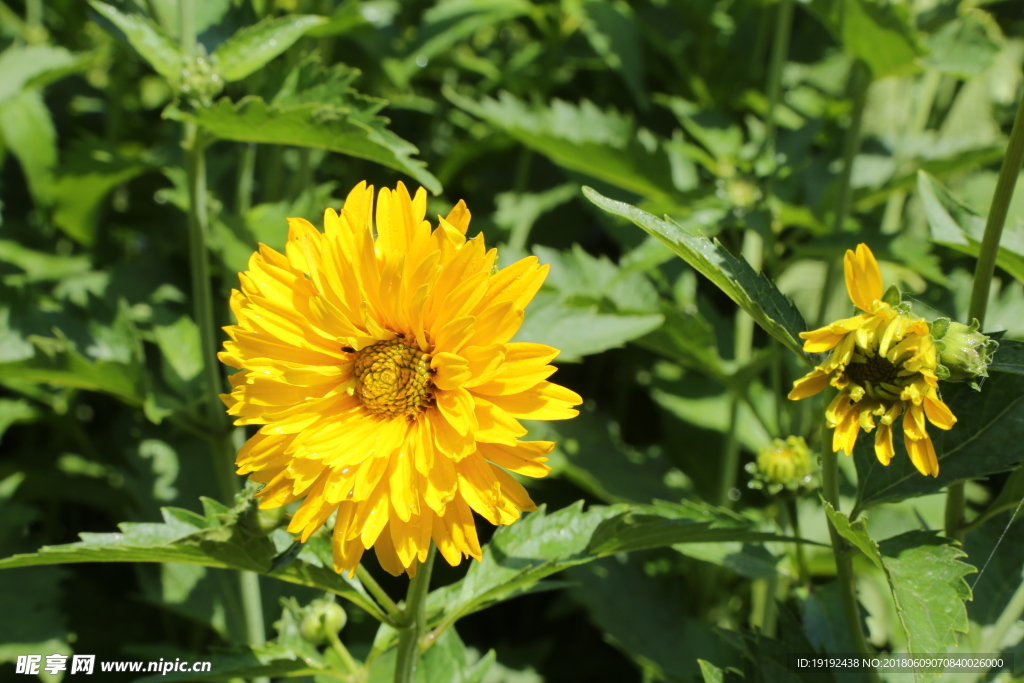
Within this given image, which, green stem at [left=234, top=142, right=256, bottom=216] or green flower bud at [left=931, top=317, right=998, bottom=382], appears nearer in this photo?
green flower bud at [left=931, top=317, right=998, bottom=382]

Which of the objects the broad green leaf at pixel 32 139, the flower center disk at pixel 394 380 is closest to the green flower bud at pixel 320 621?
the flower center disk at pixel 394 380

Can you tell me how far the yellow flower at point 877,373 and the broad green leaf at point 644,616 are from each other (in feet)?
2.76

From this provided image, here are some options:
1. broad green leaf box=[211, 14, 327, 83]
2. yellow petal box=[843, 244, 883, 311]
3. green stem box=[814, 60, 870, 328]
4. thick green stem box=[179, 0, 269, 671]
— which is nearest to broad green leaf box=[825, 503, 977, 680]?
yellow petal box=[843, 244, 883, 311]

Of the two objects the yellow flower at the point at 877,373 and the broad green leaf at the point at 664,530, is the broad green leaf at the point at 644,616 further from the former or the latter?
the yellow flower at the point at 877,373

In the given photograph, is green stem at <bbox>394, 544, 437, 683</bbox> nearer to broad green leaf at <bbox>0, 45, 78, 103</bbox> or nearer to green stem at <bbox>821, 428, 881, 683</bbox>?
green stem at <bbox>821, 428, 881, 683</bbox>

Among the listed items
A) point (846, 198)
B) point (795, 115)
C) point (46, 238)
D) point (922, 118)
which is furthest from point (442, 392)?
point (922, 118)

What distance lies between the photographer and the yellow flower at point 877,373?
2.98 feet

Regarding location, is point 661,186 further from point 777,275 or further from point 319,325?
point 319,325

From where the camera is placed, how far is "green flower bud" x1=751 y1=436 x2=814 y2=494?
1.36 metres

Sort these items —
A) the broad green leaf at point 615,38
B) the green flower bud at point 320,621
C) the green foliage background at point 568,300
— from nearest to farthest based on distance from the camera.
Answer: the green foliage background at point 568,300 < the green flower bud at point 320,621 < the broad green leaf at point 615,38

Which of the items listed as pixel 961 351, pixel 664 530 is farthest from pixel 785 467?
pixel 961 351

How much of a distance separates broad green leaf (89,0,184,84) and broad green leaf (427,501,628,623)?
0.91 meters

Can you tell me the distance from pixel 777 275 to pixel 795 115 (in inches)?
31.4

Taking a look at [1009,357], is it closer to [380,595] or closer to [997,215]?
[997,215]
